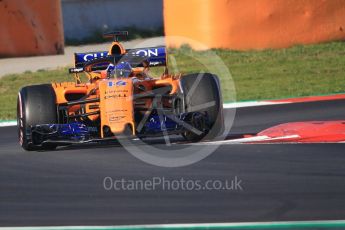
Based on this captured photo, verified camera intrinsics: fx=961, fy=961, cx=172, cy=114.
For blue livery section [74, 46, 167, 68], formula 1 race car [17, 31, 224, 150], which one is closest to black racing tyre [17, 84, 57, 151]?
formula 1 race car [17, 31, 224, 150]

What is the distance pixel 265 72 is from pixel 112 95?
916 centimetres

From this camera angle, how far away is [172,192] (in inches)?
289

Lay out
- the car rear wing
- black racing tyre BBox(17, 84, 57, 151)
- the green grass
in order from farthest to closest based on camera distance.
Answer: the green grass < the car rear wing < black racing tyre BBox(17, 84, 57, 151)

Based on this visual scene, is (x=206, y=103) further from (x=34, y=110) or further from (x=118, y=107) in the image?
(x=34, y=110)

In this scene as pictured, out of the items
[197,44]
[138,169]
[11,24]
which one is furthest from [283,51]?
[138,169]

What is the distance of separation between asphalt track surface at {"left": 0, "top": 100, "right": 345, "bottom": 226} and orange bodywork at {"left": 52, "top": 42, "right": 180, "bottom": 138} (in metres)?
0.34

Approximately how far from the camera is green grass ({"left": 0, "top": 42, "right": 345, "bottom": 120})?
1658cm

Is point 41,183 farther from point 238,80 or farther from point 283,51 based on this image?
point 283,51

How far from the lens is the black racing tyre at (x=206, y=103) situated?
1023 cm

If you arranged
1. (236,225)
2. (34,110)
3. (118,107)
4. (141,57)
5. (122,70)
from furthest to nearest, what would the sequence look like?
(141,57) → (122,70) → (34,110) → (118,107) → (236,225)

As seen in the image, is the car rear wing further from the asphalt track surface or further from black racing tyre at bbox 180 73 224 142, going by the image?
the asphalt track surface

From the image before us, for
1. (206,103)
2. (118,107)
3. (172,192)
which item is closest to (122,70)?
(118,107)

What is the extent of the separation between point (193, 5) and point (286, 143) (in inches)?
407

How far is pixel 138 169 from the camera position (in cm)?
852
